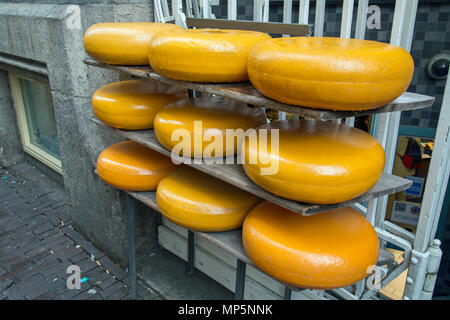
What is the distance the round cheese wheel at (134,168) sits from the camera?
89.9 inches

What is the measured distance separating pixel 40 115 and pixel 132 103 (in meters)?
3.21

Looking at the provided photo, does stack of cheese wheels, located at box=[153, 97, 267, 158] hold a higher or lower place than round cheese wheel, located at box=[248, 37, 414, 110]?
lower

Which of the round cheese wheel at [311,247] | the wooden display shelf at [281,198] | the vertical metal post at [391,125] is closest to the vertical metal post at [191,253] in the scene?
the wooden display shelf at [281,198]

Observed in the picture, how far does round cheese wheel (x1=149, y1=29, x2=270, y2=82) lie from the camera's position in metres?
1.57

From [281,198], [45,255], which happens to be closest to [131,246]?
[45,255]

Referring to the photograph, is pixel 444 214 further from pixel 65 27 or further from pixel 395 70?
pixel 65 27

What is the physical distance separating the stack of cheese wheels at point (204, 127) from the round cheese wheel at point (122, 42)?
0.35 meters

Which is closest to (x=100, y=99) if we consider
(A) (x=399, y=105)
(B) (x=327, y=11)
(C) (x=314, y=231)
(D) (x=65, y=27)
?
(D) (x=65, y=27)

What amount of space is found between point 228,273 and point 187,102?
1.43 m

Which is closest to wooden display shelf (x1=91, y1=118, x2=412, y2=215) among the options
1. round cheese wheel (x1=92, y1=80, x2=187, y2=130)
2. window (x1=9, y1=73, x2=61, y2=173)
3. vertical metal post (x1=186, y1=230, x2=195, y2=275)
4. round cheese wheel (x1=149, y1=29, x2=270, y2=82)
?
round cheese wheel (x1=92, y1=80, x2=187, y2=130)

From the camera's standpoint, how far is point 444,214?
356cm

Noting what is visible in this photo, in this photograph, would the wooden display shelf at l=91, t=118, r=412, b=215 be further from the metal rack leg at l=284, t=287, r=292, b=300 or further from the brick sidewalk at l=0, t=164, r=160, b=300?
the brick sidewalk at l=0, t=164, r=160, b=300

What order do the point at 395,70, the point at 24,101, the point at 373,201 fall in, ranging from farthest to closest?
the point at 24,101 → the point at 373,201 → the point at 395,70

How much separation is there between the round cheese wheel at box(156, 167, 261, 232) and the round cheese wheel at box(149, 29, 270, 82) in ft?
1.93
